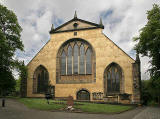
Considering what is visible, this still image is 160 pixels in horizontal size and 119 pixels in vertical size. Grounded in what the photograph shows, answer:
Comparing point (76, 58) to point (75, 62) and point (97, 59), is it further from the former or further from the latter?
point (97, 59)

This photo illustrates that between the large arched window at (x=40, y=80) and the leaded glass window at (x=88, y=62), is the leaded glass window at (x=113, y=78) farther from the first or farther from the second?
the large arched window at (x=40, y=80)

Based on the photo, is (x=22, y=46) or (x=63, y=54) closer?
(x=22, y=46)

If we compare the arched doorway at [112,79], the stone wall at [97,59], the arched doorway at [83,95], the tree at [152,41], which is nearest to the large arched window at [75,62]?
the stone wall at [97,59]

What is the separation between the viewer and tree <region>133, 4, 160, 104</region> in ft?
66.2

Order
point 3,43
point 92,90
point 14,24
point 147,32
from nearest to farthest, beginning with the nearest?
point 3,43 < point 147,32 < point 14,24 < point 92,90

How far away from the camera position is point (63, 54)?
35.0m

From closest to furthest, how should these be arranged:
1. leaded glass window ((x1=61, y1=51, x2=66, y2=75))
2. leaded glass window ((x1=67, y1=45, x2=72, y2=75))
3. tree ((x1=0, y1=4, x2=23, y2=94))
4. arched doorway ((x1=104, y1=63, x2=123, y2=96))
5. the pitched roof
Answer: tree ((x1=0, y1=4, x2=23, y2=94)) → arched doorway ((x1=104, y1=63, x2=123, y2=96)) → leaded glass window ((x1=67, y1=45, x2=72, y2=75)) → the pitched roof → leaded glass window ((x1=61, y1=51, x2=66, y2=75))

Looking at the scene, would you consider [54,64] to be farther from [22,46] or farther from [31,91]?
[22,46]

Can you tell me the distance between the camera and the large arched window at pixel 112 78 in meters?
30.3

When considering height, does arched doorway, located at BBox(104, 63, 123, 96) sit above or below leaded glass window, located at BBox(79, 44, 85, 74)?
below

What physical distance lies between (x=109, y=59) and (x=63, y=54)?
396 inches

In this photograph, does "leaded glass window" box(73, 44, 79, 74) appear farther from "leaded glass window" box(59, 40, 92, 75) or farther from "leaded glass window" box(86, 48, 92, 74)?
"leaded glass window" box(86, 48, 92, 74)

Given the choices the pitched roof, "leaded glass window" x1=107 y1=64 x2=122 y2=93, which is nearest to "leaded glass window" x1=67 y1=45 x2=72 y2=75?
the pitched roof

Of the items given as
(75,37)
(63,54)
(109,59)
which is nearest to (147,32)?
(109,59)
